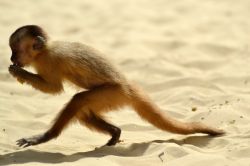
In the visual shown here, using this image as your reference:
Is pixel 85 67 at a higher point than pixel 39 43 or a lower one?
lower

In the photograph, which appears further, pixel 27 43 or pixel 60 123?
pixel 27 43

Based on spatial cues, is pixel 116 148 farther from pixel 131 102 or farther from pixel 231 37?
pixel 231 37

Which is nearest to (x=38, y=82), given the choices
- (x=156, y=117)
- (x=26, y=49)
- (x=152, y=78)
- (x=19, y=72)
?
(x=19, y=72)

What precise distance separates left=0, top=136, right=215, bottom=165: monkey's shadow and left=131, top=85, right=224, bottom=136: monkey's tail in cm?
11

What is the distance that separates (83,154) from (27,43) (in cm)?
141

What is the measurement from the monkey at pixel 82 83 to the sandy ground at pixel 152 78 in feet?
0.65

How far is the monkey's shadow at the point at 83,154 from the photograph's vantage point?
591 centimetres

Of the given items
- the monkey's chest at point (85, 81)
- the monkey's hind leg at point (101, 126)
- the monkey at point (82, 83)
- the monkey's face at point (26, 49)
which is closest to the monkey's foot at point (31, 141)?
the monkey at point (82, 83)

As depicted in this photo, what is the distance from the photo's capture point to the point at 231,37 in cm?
1116

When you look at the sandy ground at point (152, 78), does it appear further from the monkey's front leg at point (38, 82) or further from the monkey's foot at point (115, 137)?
the monkey's front leg at point (38, 82)

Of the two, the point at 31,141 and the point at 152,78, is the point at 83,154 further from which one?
the point at 152,78

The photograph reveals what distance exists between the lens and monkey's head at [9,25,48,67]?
21.9 ft

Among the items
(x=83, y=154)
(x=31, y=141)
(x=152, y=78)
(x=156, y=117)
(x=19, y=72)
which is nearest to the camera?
(x=83, y=154)

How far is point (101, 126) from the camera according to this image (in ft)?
22.5
